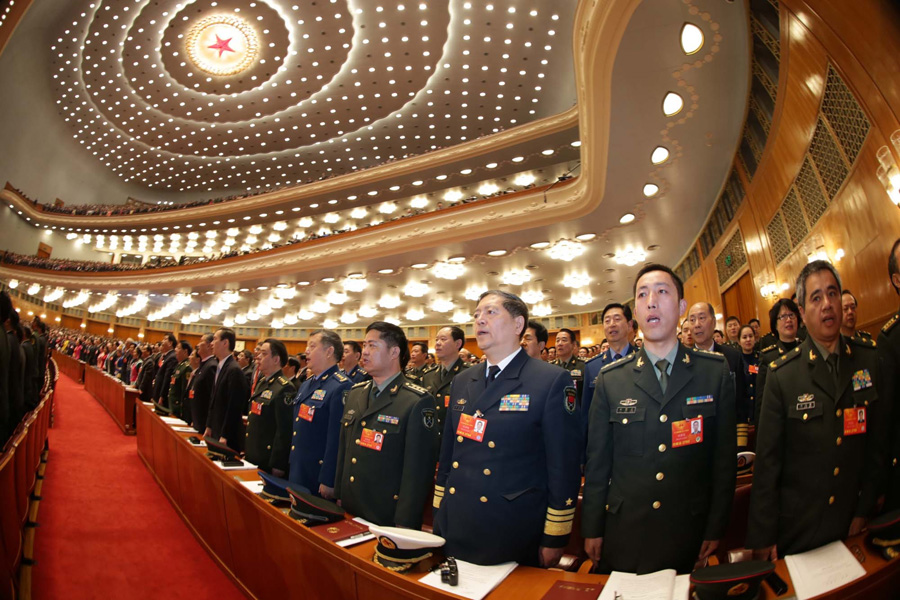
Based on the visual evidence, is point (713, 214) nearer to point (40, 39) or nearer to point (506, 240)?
point (506, 240)

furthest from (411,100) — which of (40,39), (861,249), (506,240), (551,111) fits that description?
(861,249)

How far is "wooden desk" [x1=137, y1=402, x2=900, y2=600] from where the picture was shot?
120cm

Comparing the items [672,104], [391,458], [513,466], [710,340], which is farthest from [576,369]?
[672,104]

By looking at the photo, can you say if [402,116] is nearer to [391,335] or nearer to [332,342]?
[332,342]

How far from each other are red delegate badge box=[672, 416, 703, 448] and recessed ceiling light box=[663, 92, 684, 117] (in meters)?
5.10

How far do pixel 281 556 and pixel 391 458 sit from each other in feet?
1.88

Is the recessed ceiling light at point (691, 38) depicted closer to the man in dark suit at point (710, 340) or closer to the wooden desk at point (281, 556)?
the man in dark suit at point (710, 340)

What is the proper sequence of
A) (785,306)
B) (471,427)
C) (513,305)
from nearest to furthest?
(471,427)
(513,305)
(785,306)

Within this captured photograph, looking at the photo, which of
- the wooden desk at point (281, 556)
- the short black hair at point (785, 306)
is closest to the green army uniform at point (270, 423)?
the wooden desk at point (281, 556)

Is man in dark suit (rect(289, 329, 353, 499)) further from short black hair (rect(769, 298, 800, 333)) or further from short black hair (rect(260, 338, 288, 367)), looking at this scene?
short black hair (rect(769, 298, 800, 333))

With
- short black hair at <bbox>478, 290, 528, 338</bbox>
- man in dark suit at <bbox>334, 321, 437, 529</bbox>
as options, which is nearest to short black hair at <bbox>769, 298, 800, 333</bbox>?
short black hair at <bbox>478, 290, 528, 338</bbox>

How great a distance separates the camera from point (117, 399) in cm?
712

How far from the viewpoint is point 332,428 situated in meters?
2.60

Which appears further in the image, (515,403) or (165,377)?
(165,377)
